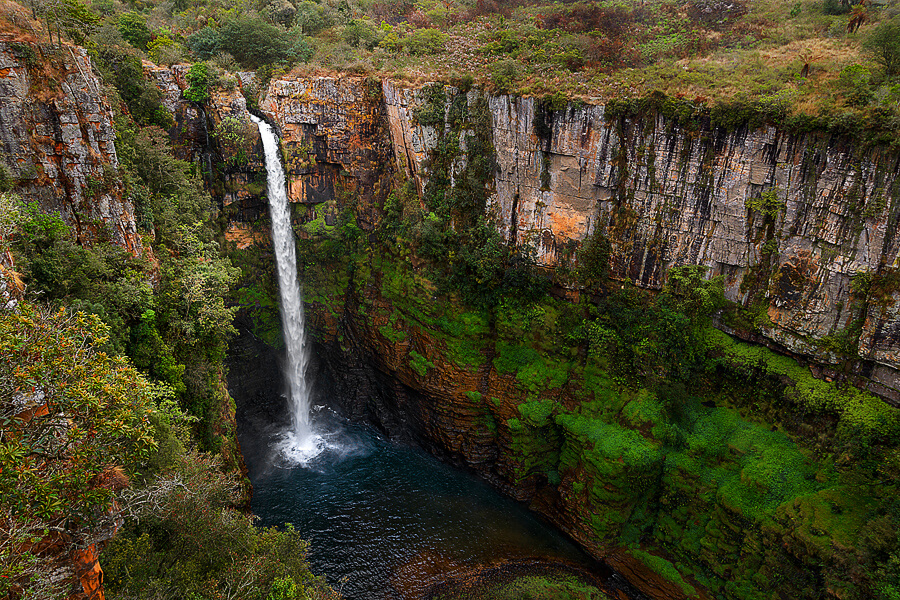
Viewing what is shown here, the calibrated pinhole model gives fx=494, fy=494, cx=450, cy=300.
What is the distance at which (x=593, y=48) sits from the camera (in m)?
21.9

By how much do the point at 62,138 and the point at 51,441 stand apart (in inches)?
408

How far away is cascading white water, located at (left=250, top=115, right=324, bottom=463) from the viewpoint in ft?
78.0

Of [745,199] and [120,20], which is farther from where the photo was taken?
[120,20]

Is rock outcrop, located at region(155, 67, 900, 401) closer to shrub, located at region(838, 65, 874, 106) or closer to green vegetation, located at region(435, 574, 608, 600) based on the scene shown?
shrub, located at region(838, 65, 874, 106)

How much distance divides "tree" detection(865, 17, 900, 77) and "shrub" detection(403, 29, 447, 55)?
1750cm

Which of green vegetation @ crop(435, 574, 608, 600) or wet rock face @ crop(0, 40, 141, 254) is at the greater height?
wet rock face @ crop(0, 40, 141, 254)

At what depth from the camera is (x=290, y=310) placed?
25938 millimetres

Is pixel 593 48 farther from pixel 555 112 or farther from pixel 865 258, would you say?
pixel 865 258

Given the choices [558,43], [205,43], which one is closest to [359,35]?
[205,43]

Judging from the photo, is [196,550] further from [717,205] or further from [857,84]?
[857,84]

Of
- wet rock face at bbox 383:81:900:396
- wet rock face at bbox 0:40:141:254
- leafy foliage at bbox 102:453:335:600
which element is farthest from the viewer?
wet rock face at bbox 383:81:900:396

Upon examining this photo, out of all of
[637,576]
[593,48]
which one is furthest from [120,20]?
[637,576]

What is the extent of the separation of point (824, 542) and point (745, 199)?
34.6ft

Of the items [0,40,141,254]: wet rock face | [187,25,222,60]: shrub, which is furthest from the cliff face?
[0,40,141,254]: wet rock face
